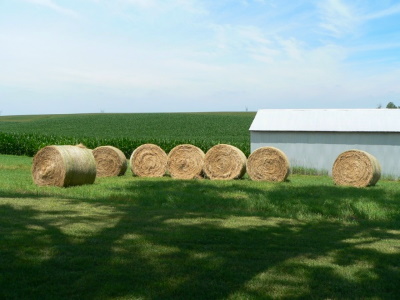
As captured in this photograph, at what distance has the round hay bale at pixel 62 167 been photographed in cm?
1819

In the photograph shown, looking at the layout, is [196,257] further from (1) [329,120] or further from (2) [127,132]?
(2) [127,132]

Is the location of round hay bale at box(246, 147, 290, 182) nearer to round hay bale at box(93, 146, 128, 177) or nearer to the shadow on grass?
round hay bale at box(93, 146, 128, 177)

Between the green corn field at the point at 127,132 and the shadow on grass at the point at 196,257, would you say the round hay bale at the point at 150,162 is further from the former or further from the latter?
the green corn field at the point at 127,132

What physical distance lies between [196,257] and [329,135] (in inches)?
961

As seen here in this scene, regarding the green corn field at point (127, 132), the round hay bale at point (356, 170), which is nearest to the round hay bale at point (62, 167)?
the round hay bale at point (356, 170)

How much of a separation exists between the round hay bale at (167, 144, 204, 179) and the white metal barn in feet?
32.8

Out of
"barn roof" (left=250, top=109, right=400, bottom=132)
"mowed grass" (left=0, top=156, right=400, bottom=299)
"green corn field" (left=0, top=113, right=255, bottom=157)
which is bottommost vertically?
"green corn field" (left=0, top=113, right=255, bottom=157)

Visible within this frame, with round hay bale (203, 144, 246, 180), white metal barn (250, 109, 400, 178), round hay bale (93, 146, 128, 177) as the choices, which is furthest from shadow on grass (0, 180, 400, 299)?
white metal barn (250, 109, 400, 178)

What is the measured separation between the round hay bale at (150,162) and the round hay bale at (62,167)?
16.1ft

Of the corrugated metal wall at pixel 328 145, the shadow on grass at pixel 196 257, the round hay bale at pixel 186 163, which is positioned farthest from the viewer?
the corrugated metal wall at pixel 328 145

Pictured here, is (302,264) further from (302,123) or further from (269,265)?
(302,123)

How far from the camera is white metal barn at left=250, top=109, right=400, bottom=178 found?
30.1m

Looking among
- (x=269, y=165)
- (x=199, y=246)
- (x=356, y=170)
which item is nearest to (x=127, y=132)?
(x=269, y=165)

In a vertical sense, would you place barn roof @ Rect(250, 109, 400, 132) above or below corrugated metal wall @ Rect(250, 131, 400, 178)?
above
